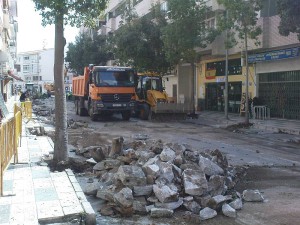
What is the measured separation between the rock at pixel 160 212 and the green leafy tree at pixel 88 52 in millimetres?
45044

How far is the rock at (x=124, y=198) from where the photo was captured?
20.2ft

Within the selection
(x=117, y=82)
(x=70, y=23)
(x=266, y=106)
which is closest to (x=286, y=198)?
(x=70, y=23)

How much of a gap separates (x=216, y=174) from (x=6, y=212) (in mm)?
3688

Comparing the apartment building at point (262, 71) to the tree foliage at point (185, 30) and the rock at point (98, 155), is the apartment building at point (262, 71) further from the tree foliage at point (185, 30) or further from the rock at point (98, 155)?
the rock at point (98, 155)

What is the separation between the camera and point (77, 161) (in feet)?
30.3

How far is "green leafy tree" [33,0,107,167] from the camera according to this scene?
8383 millimetres

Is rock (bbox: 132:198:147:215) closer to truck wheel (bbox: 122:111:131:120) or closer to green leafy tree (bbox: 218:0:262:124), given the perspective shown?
green leafy tree (bbox: 218:0:262:124)

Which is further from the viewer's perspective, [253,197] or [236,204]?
[253,197]

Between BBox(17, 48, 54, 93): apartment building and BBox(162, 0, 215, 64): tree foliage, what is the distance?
101 m

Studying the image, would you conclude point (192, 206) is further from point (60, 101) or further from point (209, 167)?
point (60, 101)

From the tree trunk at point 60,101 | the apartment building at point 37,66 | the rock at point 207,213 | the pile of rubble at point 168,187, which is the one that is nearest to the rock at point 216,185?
the pile of rubble at point 168,187

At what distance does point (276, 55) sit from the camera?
77.3ft

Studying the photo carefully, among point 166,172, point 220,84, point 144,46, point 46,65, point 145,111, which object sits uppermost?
point 46,65

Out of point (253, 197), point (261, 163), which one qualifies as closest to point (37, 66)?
point (261, 163)
